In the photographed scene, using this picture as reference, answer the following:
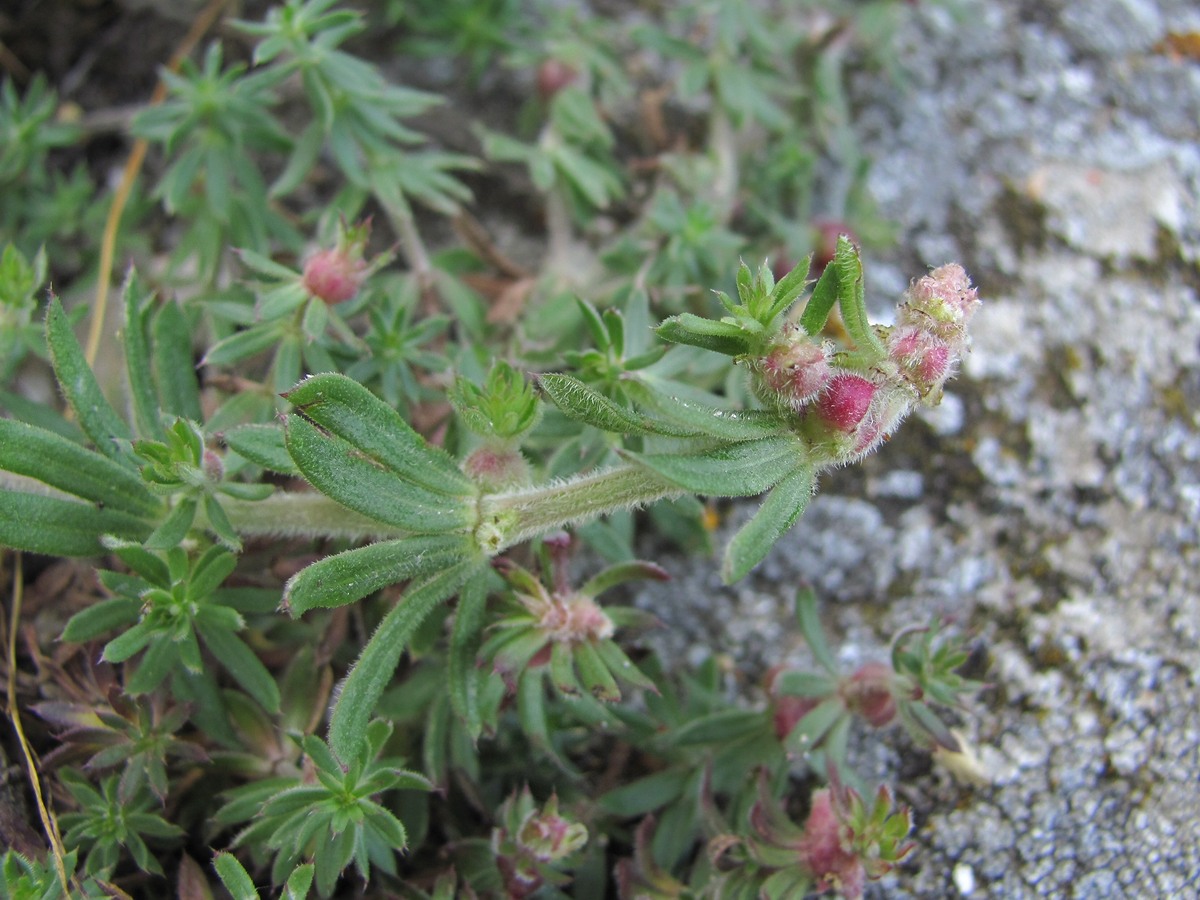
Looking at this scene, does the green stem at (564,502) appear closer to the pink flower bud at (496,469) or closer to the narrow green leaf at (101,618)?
the pink flower bud at (496,469)

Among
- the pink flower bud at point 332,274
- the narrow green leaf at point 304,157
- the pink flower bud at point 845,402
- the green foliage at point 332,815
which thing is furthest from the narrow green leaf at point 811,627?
the narrow green leaf at point 304,157

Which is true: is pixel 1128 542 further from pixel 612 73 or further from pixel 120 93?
pixel 120 93

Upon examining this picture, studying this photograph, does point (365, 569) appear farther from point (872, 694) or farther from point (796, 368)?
point (872, 694)

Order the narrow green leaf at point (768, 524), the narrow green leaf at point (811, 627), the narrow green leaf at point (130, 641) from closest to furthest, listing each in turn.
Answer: the narrow green leaf at point (768, 524), the narrow green leaf at point (130, 641), the narrow green leaf at point (811, 627)

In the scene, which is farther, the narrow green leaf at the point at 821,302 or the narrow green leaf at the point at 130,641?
the narrow green leaf at the point at 130,641

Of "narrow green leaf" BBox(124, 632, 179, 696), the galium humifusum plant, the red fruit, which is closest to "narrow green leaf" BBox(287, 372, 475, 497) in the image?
the galium humifusum plant

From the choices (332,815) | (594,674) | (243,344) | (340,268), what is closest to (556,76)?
(340,268)

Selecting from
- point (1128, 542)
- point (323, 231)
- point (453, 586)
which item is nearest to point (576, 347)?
point (323, 231)
